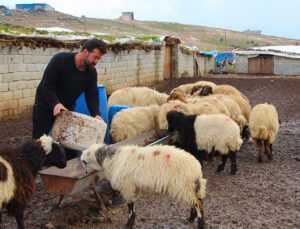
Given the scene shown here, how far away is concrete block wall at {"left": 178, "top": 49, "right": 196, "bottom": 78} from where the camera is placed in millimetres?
24953

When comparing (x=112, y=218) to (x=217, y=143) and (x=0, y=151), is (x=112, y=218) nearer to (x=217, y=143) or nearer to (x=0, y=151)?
(x=0, y=151)

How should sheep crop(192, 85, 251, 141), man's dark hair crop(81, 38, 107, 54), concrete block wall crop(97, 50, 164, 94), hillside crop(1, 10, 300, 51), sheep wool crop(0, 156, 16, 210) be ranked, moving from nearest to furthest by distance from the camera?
sheep wool crop(0, 156, 16, 210)
man's dark hair crop(81, 38, 107, 54)
sheep crop(192, 85, 251, 141)
concrete block wall crop(97, 50, 164, 94)
hillside crop(1, 10, 300, 51)

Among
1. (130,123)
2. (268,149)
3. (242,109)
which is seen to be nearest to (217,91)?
(242,109)

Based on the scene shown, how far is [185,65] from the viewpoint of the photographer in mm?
26125

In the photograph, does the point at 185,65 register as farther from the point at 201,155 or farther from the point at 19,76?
the point at 201,155

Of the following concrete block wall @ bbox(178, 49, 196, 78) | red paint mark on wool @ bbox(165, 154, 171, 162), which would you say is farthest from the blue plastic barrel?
concrete block wall @ bbox(178, 49, 196, 78)

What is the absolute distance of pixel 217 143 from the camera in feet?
21.9

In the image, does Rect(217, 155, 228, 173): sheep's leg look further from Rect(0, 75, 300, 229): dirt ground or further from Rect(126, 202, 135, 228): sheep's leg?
Rect(126, 202, 135, 228): sheep's leg

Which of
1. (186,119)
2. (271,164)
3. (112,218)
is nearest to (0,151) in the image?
(112,218)

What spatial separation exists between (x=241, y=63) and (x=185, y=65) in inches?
344

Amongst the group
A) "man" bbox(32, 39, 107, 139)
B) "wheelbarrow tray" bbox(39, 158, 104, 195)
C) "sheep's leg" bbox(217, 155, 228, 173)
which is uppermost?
"man" bbox(32, 39, 107, 139)

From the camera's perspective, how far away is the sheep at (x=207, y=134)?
666cm

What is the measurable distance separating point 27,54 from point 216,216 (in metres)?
7.90

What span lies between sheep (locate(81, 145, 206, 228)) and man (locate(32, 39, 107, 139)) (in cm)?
90
